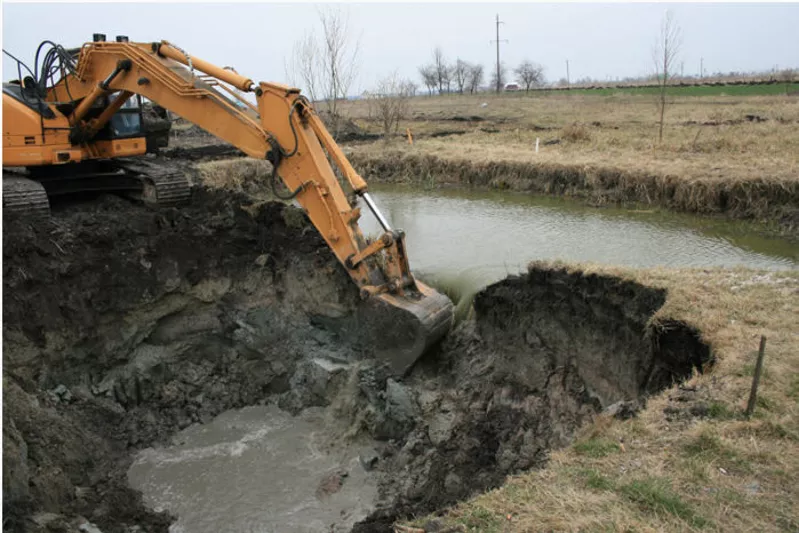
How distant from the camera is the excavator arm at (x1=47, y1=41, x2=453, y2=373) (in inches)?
295

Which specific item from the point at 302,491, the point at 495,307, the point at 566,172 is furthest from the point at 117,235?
the point at 566,172

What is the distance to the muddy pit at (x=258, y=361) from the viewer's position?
251 inches

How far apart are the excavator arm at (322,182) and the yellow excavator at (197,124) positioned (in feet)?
0.04

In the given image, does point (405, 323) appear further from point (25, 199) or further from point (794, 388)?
point (25, 199)

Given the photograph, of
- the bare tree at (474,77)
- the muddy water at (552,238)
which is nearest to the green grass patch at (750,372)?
the muddy water at (552,238)

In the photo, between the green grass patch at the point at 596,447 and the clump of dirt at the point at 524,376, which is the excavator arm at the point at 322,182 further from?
the green grass patch at the point at 596,447

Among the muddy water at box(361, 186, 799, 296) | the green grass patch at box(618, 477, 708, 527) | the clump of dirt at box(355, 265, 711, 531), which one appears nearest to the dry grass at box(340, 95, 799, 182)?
the muddy water at box(361, 186, 799, 296)

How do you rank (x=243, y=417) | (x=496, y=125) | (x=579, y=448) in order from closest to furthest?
(x=579, y=448) < (x=243, y=417) < (x=496, y=125)

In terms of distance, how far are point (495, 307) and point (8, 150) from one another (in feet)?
23.8

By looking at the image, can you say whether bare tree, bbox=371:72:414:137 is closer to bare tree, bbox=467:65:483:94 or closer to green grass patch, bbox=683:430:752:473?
green grass patch, bbox=683:430:752:473

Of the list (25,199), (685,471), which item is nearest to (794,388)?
(685,471)

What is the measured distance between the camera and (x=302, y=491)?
6.81 m

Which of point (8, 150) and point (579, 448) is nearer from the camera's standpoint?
point (579, 448)

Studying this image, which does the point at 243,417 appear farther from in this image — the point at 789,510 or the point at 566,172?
the point at 566,172
